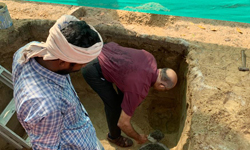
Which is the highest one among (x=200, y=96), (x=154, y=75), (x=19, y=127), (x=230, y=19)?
(x=230, y=19)

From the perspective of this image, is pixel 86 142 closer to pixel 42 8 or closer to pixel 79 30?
pixel 79 30

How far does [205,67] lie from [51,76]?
6.71ft

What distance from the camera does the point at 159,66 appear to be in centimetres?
385

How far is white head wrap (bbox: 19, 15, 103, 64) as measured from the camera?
145 cm

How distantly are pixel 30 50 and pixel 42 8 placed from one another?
2.99 metres

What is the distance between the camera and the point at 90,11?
4.29 m

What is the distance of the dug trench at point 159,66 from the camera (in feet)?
11.5

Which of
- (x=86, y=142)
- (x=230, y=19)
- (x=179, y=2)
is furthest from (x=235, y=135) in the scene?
(x=179, y=2)

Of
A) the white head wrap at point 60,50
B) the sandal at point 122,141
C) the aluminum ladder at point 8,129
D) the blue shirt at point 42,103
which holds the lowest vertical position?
the sandal at point 122,141

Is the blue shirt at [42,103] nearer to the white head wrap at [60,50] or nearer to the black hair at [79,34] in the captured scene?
the white head wrap at [60,50]

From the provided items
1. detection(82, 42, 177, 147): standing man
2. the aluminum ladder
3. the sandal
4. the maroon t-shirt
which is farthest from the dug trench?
the maroon t-shirt

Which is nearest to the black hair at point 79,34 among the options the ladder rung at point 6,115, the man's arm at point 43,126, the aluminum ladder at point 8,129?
the man's arm at point 43,126

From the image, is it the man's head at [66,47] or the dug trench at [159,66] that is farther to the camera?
the dug trench at [159,66]

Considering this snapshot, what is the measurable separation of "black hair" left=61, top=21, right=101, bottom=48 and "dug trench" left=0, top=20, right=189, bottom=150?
82.5 inches
